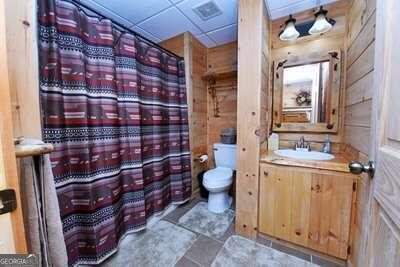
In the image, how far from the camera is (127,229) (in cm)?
149

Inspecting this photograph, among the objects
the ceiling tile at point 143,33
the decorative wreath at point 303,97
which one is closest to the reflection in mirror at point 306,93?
the decorative wreath at point 303,97

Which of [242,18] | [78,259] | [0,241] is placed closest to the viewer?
[0,241]

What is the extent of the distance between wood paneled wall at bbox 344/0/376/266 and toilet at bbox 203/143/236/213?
1.10 metres

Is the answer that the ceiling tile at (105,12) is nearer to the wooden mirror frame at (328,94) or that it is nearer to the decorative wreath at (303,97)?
the wooden mirror frame at (328,94)

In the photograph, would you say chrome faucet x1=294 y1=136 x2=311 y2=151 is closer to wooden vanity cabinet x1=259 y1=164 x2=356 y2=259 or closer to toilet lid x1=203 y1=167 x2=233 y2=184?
wooden vanity cabinet x1=259 y1=164 x2=356 y2=259

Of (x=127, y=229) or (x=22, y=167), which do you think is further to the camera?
(x=127, y=229)

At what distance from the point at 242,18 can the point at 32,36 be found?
4.67 feet

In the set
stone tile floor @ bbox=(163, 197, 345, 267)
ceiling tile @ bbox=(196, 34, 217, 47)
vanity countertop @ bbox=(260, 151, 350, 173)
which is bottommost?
stone tile floor @ bbox=(163, 197, 345, 267)

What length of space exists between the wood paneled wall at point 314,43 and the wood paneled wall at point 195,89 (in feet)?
3.05

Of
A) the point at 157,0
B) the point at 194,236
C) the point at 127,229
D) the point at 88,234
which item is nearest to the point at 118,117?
the point at 88,234

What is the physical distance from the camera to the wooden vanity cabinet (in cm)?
124

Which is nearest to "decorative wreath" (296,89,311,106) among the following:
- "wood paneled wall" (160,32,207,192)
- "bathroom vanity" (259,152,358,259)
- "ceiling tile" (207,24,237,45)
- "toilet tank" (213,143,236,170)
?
"bathroom vanity" (259,152,358,259)

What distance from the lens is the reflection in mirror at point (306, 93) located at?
1712mm

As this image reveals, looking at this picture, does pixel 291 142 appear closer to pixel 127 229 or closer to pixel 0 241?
pixel 127 229
